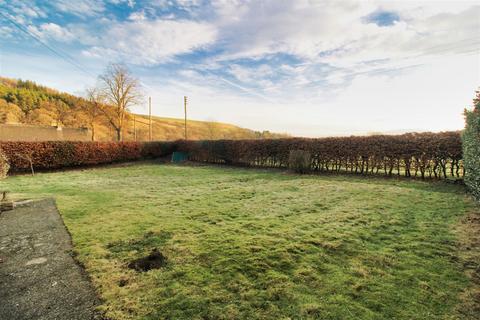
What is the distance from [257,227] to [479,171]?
5.41m

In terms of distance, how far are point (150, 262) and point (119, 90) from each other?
134 ft

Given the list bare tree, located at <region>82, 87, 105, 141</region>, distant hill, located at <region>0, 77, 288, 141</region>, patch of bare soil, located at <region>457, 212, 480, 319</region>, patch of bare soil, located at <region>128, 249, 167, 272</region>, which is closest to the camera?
patch of bare soil, located at <region>457, 212, 480, 319</region>

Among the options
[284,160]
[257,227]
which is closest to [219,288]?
[257,227]

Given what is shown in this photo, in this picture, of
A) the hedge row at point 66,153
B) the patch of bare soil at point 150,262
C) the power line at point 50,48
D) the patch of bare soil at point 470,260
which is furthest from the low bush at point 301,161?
the hedge row at point 66,153

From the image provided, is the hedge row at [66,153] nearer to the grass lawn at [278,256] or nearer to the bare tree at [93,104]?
the grass lawn at [278,256]

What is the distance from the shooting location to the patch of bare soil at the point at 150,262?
3.09 m

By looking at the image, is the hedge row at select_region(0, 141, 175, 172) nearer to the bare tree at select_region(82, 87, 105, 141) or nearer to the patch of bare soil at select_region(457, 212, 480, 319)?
the patch of bare soil at select_region(457, 212, 480, 319)

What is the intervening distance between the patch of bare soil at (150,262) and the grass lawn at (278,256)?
0.10m

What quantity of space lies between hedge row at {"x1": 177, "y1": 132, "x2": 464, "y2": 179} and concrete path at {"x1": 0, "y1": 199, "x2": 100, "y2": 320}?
37.9 feet

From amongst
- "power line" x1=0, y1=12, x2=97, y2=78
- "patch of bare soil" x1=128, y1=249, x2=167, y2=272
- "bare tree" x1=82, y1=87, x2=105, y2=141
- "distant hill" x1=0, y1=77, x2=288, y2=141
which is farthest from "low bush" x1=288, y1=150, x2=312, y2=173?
"bare tree" x1=82, y1=87, x2=105, y2=141

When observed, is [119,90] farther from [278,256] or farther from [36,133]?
[278,256]

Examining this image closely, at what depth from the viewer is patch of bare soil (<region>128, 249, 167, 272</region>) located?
3.09m

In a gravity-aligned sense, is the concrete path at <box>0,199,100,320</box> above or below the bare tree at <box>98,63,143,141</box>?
below

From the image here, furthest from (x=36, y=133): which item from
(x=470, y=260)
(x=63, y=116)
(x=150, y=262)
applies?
(x=470, y=260)
